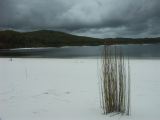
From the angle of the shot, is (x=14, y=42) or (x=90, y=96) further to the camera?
(x=14, y=42)

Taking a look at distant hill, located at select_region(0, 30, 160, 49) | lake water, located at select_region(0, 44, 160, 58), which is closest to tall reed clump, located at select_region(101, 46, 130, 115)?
lake water, located at select_region(0, 44, 160, 58)

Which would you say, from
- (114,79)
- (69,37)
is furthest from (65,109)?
(69,37)

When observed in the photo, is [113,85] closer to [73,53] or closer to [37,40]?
[73,53]

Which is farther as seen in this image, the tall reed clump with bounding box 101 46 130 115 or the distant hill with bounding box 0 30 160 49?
the distant hill with bounding box 0 30 160 49

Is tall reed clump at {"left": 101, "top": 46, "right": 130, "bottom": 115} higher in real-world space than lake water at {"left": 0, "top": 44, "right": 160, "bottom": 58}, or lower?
higher

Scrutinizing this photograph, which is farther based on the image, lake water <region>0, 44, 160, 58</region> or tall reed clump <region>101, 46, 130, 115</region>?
lake water <region>0, 44, 160, 58</region>

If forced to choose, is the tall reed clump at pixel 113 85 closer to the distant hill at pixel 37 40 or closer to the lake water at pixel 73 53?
the lake water at pixel 73 53

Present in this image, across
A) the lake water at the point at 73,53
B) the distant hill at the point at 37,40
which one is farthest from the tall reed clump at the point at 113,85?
the distant hill at the point at 37,40

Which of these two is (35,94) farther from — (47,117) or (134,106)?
(134,106)

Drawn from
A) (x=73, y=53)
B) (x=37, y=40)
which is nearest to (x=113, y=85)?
(x=73, y=53)

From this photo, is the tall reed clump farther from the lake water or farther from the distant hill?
the distant hill

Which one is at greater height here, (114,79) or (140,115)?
(114,79)

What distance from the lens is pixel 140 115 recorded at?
12.6 ft

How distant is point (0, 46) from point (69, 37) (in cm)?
5814
